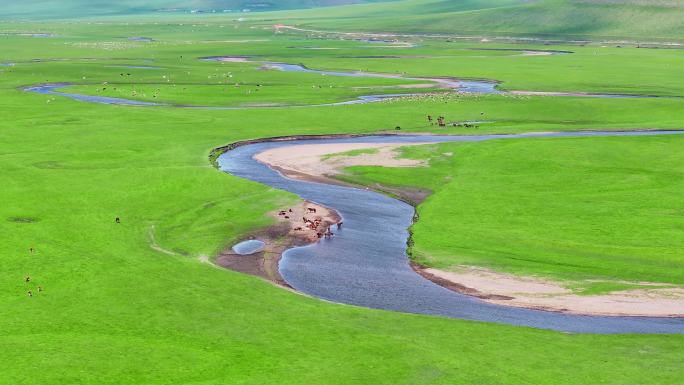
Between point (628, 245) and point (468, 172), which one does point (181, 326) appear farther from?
point (468, 172)

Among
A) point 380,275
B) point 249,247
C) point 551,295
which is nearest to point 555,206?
point 551,295

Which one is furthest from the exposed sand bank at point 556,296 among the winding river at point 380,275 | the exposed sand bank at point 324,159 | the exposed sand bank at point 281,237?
the exposed sand bank at point 324,159

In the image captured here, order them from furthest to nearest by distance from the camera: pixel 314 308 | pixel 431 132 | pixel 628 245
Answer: pixel 431 132
pixel 628 245
pixel 314 308

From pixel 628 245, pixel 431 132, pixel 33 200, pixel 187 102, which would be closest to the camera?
pixel 628 245

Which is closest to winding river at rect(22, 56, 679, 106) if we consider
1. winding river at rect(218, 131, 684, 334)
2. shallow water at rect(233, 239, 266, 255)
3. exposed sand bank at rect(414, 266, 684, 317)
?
winding river at rect(218, 131, 684, 334)

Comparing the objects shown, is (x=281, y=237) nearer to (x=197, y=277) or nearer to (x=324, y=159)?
(x=197, y=277)

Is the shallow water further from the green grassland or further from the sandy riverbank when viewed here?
the sandy riverbank

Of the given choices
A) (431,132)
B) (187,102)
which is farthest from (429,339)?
(187,102)

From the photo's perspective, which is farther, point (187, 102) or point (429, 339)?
point (187, 102)

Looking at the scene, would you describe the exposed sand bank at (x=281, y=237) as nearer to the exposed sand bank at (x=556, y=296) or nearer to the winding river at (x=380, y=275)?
the winding river at (x=380, y=275)
